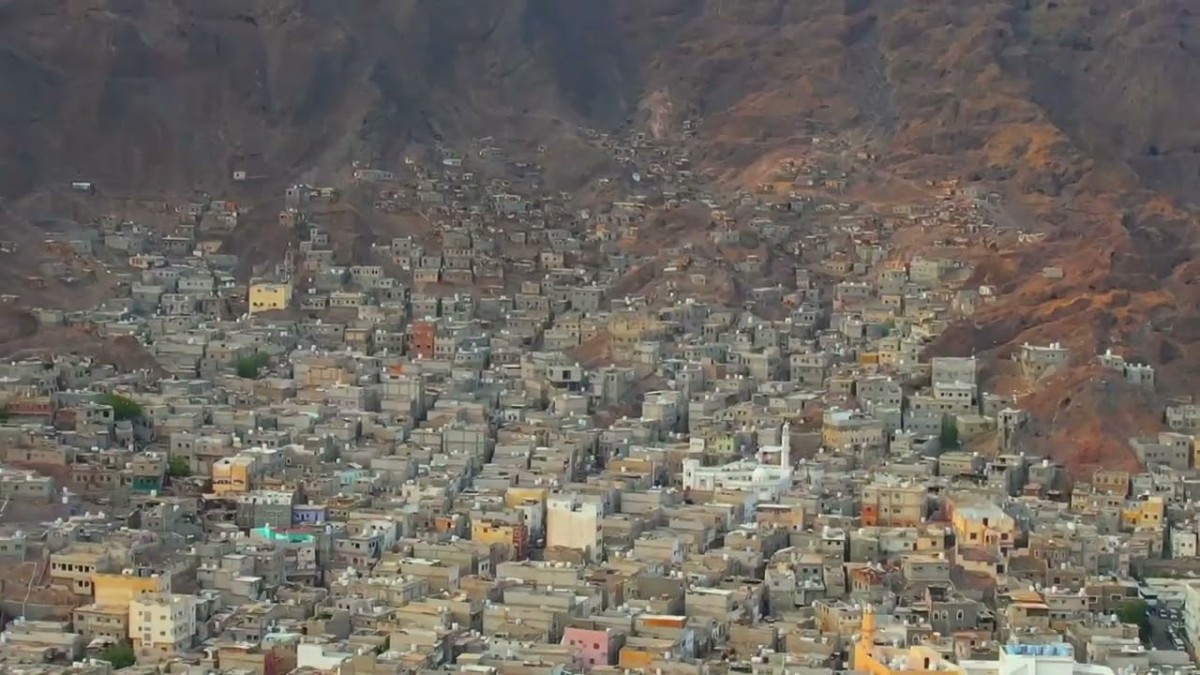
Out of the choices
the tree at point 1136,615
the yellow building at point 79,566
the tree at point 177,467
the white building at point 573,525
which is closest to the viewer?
the yellow building at point 79,566

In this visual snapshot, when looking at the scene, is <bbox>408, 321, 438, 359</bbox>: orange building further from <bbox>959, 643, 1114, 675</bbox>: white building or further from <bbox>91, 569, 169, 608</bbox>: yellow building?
<bbox>959, 643, 1114, 675</bbox>: white building

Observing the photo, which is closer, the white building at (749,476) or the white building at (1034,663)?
the white building at (1034,663)

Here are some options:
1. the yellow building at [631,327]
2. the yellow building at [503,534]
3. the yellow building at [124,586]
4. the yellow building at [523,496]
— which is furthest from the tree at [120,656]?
the yellow building at [631,327]

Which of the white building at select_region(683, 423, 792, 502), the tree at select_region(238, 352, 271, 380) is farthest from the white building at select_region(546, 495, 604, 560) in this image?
the tree at select_region(238, 352, 271, 380)

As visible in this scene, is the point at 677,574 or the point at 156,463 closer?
the point at 677,574

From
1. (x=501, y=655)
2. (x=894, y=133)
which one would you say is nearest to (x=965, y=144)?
(x=894, y=133)

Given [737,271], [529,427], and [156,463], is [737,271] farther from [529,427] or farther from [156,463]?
[156,463]

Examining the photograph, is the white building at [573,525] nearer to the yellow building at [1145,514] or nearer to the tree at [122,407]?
the yellow building at [1145,514]
